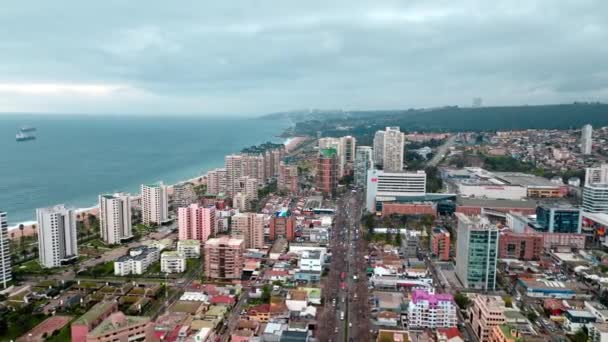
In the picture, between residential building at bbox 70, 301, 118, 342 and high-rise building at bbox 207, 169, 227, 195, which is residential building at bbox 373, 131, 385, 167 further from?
residential building at bbox 70, 301, 118, 342

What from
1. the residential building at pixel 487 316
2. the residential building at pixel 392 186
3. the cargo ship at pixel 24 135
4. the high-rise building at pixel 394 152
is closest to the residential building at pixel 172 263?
the residential building at pixel 487 316

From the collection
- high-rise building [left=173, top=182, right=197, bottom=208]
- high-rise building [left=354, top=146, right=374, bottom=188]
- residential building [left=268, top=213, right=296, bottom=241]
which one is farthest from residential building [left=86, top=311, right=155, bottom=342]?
high-rise building [left=354, top=146, right=374, bottom=188]

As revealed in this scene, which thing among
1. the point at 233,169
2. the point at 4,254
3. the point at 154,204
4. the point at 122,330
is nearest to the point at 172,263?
the point at 4,254

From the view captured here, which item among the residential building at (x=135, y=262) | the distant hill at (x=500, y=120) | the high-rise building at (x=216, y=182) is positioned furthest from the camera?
the distant hill at (x=500, y=120)

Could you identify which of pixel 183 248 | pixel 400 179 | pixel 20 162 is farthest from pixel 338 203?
pixel 20 162

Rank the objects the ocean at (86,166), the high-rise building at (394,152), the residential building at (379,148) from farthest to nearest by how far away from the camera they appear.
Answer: the residential building at (379,148) < the high-rise building at (394,152) < the ocean at (86,166)

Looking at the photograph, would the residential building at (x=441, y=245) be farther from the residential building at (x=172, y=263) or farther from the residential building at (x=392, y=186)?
the residential building at (x=172, y=263)

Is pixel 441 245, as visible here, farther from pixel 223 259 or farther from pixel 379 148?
pixel 379 148
